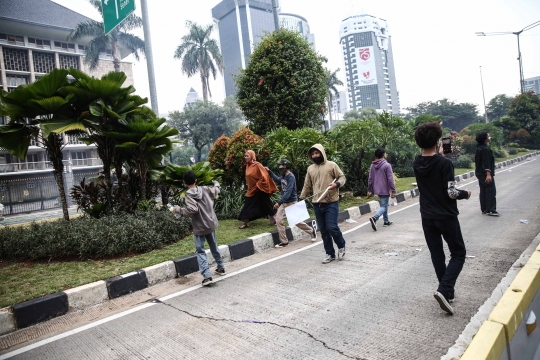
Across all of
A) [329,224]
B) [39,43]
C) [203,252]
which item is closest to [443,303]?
[329,224]

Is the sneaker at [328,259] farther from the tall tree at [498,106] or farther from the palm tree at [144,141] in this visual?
the tall tree at [498,106]

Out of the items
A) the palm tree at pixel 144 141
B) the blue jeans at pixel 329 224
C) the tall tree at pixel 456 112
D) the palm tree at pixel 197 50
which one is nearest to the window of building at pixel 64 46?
the palm tree at pixel 197 50

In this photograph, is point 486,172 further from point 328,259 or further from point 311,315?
point 311,315

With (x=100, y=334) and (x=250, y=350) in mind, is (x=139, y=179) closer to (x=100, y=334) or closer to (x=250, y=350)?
(x=100, y=334)

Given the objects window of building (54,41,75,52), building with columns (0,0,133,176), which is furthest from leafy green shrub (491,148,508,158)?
window of building (54,41,75,52)

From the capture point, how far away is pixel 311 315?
359 cm

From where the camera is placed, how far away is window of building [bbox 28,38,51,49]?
128 feet

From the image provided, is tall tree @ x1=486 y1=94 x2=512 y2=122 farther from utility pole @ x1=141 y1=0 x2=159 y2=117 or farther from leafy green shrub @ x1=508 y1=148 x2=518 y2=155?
utility pole @ x1=141 y1=0 x2=159 y2=117

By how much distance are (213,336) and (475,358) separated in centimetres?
220

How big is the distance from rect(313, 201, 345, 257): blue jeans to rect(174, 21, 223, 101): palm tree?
39728mm

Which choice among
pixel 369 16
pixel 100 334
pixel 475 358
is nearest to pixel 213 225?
pixel 100 334

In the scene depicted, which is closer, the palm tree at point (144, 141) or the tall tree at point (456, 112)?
the palm tree at point (144, 141)

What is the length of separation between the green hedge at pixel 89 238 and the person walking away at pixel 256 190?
165cm

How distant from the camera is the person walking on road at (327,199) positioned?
5379 millimetres
